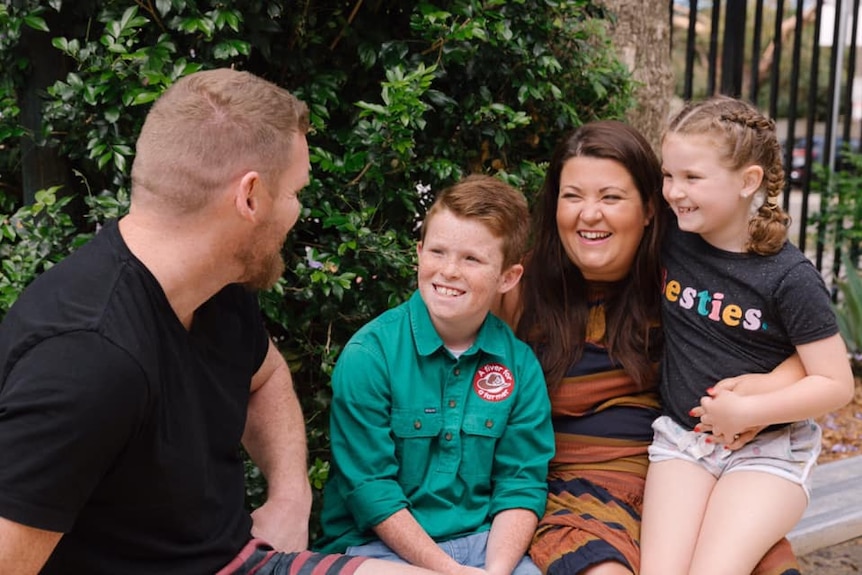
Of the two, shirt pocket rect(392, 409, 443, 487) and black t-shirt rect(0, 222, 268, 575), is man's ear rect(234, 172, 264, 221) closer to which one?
black t-shirt rect(0, 222, 268, 575)

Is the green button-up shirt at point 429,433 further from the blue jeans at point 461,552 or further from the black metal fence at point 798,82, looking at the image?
the black metal fence at point 798,82

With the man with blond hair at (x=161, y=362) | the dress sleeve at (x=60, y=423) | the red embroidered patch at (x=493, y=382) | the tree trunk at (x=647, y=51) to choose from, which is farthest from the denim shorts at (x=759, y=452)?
the tree trunk at (x=647, y=51)

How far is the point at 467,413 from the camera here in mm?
2572

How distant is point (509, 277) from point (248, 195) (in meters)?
0.95

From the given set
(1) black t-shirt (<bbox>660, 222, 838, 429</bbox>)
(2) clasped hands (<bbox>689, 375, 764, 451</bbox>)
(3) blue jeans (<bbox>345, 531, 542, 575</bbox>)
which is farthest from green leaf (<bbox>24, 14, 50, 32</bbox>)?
(2) clasped hands (<bbox>689, 375, 764, 451</bbox>)

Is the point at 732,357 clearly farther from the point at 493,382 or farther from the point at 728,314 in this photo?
the point at 493,382

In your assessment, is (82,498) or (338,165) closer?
(82,498)

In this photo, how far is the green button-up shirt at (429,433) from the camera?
8.16 ft

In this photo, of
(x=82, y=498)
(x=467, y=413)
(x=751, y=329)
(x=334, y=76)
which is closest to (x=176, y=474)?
(x=82, y=498)

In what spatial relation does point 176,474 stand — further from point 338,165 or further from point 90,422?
point 338,165

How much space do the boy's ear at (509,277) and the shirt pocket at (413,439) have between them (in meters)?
0.39

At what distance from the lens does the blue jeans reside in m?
2.47

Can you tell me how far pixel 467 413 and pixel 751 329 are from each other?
0.79 m

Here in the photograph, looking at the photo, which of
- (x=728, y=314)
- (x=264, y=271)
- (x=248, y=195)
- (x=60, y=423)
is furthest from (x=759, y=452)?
(x=60, y=423)
